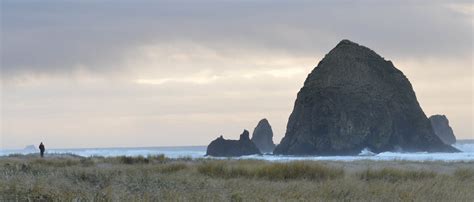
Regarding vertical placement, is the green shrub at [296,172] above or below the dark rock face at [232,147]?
below

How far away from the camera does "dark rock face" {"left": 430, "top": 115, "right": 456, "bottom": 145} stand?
15362cm

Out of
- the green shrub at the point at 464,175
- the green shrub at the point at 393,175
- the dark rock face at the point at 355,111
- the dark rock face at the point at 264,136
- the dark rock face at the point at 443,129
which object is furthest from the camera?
the dark rock face at the point at 443,129

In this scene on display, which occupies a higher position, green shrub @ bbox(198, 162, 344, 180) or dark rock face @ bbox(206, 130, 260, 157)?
dark rock face @ bbox(206, 130, 260, 157)

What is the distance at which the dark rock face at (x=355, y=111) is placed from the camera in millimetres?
90000

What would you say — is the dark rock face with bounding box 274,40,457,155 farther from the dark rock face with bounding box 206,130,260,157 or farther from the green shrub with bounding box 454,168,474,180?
the green shrub with bounding box 454,168,474,180

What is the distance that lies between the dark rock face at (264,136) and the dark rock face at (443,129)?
43.1m

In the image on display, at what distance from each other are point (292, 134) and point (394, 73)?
63.7 feet

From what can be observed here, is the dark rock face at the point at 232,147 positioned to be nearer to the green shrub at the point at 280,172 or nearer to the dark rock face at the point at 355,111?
the dark rock face at the point at 355,111

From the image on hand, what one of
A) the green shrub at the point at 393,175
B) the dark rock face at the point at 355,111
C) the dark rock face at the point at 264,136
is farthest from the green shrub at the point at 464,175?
the dark rock face at the point at 264,136

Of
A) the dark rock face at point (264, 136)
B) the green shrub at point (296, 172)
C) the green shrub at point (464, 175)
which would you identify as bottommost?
the green shrub at point (464, 175)

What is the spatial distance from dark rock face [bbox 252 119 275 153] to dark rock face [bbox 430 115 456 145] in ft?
142

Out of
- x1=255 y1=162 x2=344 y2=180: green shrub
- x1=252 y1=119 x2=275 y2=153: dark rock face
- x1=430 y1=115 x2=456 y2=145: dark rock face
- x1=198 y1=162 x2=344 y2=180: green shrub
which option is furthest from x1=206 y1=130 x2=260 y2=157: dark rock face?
x1=430 y1=115 x2=456 y2=145: dark rock face

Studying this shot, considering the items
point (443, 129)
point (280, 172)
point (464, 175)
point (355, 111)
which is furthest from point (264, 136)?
point (280, 172)

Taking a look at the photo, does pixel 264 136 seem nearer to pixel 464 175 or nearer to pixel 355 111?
pixel 355 111
